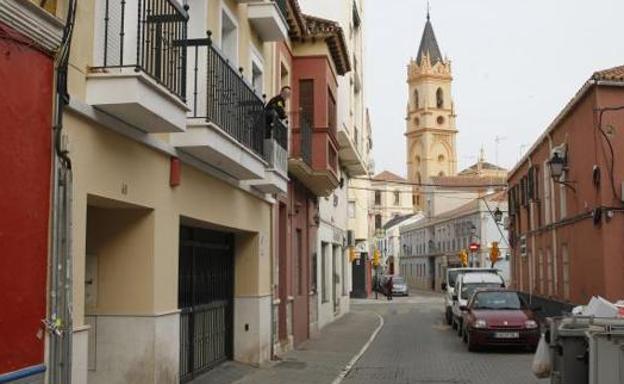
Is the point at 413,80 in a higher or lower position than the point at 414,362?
higher

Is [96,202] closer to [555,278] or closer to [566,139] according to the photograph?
[566,139]

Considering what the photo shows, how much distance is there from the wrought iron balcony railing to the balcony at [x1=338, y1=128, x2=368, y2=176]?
12.3 meters

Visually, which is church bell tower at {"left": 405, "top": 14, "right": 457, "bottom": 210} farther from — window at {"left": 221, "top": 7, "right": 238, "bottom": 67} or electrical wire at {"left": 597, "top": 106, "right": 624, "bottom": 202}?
window at {"left": 221, "top": 7, "right": 238, "bottom": 67}

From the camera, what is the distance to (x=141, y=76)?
783 centimetres

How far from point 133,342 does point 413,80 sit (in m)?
120

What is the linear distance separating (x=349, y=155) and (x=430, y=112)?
312ft

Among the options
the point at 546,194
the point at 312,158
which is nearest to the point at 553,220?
the point at 546,194

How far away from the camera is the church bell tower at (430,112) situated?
4875 inches

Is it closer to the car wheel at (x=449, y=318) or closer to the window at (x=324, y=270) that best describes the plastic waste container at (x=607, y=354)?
the window at (x=324, y=270)

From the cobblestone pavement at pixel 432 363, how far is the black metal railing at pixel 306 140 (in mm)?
4802

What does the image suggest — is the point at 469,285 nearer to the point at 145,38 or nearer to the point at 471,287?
the point at 471,287

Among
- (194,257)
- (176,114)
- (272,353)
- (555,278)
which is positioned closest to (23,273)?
(176,114)

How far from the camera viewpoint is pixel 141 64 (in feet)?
27.3

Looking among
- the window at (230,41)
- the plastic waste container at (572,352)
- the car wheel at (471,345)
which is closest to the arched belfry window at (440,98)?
the car wheel at (471,345)
